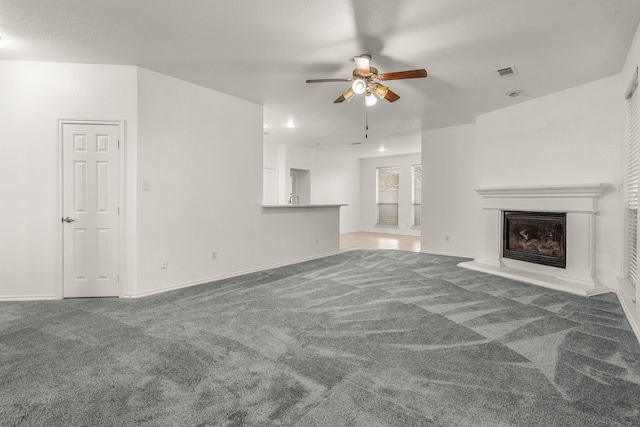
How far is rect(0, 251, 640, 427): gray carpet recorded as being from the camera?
174 centimetres

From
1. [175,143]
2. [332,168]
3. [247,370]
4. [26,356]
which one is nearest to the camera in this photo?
[247,370]

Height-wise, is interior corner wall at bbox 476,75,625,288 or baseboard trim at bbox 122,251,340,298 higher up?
Result: interior corner wall at bbox 476,75,625,288

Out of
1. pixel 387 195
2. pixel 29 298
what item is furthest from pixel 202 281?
pixel 387 195

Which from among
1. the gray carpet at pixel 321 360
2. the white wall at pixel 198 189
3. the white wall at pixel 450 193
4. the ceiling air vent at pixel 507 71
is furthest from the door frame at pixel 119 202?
the white wall at pixel 450 193

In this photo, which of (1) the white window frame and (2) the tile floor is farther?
(2) the tile floor

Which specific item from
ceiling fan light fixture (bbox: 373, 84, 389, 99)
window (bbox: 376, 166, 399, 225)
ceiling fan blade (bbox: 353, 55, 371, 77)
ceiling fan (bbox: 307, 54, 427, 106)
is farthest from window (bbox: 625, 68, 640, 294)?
window (bbox: 376, 166, 399, 225)

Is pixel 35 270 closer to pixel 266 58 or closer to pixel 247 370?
pixel 247 370

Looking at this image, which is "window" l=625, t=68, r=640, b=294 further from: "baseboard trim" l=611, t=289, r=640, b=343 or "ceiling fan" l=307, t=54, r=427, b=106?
"ceiling fan" l=307, t=54, r=427, b=106

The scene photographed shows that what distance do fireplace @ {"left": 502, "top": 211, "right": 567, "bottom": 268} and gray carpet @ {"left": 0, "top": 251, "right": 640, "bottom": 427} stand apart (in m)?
0.93

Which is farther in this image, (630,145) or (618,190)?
(618,190)

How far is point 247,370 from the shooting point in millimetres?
2164

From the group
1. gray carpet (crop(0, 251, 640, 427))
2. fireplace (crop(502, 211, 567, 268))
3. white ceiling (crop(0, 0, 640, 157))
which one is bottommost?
gray carpet (crop(0, 251, 640, 427))

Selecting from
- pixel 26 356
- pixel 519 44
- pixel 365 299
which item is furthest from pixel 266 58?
pixel 26 356

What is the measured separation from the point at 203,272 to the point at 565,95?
Result: 5596 millimetres
